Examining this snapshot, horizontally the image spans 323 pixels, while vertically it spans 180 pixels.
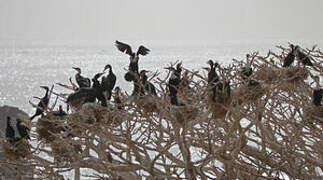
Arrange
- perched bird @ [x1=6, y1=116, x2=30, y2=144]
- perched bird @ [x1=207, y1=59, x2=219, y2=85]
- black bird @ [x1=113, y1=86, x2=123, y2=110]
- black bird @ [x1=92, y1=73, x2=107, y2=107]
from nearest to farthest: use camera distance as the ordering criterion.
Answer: perched bird @ [x1=207, y1=59, x2=219, y2=85]
black bird @ [x1=92, y1=73, x2=107, y2=107]
black bird @ [x1=113, y1=86, x2=123, y2=110]
perched bird @ [x1=6, y1=116, x2=30, y2=144]

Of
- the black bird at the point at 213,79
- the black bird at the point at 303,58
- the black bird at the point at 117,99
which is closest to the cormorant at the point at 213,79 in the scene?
the black bird at the point at 213,79

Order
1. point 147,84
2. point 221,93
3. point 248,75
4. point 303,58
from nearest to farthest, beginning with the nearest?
point 221,93, point 147,84, point 248,75, point 303,58

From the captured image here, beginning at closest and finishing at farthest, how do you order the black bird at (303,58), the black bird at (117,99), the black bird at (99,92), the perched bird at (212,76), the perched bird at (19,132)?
1. the perched bird at (212,76)
2. the black bird at (99,92)
3. the black bird at (117,99)
4. the perched bird at (19,132)
5. the black bird at (303,58)

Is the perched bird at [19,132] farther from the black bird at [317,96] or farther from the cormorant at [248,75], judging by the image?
the black bird at [317,96]

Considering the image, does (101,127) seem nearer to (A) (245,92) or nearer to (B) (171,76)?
(B) (171,76)

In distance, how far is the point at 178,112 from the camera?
10.5ft

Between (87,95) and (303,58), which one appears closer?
(87,95)

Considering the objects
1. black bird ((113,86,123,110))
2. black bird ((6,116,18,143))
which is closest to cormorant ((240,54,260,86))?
black bird ((113,86,123,110))

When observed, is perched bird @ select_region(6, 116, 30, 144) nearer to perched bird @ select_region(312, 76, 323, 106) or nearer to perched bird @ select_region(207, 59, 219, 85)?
perched bird @ select_region(207, 59, 219, 85)

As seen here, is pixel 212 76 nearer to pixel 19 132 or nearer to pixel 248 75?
pixel 248 75

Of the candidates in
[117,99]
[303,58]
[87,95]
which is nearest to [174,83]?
[117,99]

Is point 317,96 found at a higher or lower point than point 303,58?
lower

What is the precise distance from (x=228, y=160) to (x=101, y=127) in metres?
1.06

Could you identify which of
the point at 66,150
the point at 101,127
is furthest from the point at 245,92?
the point at 66,150
